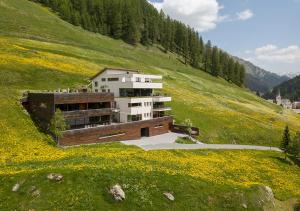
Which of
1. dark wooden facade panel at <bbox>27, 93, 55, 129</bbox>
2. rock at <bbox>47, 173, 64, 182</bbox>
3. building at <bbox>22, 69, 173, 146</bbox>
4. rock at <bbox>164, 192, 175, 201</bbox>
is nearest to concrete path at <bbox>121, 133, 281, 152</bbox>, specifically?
building at <bbox>22, 69, 173, 146</bbox>

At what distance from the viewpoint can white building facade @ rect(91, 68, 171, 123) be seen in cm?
6788

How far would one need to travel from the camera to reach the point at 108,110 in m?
62.0

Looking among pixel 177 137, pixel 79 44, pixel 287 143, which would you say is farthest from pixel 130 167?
pixel 79 44

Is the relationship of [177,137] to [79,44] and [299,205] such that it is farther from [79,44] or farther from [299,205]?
[79,44]

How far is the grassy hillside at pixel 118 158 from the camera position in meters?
30.6

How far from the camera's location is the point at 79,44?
12838 cm

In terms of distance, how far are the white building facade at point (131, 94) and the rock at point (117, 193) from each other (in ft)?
120

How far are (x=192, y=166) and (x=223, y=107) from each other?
187 feet

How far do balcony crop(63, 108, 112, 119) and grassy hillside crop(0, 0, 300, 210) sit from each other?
5324 mm

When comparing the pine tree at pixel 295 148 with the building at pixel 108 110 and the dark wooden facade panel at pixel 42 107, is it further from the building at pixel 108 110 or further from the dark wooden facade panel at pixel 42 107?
the dark wooden facade panel at pixel 42 107

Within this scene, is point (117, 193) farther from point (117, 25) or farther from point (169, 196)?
point (117, 25)

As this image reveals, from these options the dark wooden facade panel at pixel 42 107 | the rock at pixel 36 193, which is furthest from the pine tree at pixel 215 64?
the rock at pixel 36 193

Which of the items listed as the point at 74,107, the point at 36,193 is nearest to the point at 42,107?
the point at 74,107

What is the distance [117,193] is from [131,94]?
139ft
